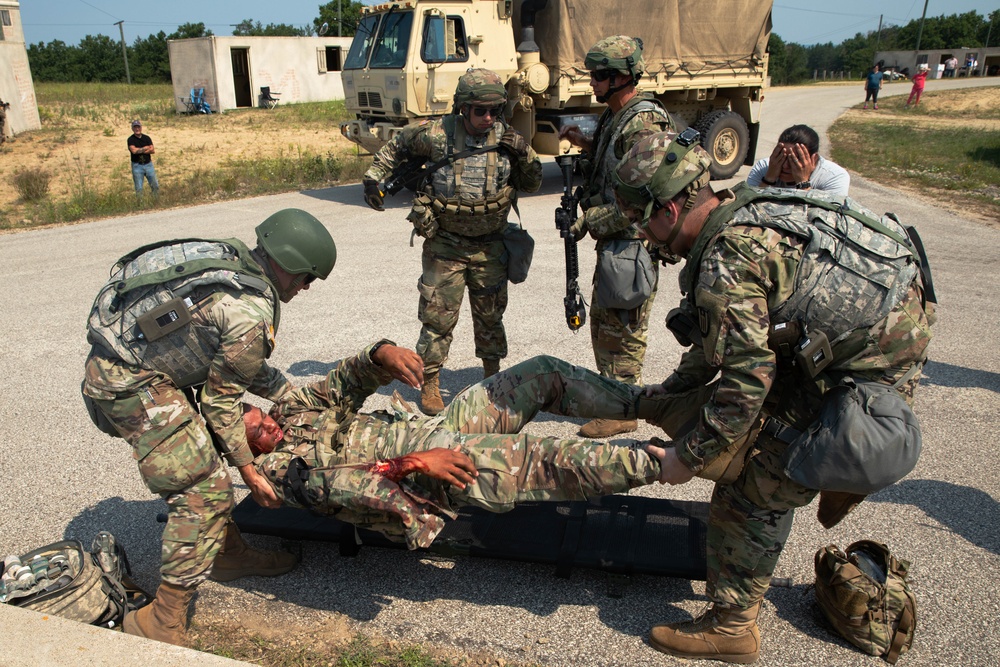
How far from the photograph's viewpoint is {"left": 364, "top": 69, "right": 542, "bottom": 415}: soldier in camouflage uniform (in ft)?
14.6

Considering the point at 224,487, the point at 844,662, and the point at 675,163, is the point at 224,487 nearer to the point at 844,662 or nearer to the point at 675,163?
the point at 675,163

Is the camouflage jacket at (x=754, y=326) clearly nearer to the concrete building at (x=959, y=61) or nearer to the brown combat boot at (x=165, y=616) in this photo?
the brown combat boot at (x=165, y=616)

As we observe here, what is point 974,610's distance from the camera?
2844 mm

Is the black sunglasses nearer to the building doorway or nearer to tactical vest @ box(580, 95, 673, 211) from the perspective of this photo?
tactical vest @ box(580, 95, 673, 211)

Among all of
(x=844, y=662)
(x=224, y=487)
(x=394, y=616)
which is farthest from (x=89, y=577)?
(x=844, y=662)

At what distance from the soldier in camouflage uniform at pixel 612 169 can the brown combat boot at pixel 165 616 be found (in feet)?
7.31

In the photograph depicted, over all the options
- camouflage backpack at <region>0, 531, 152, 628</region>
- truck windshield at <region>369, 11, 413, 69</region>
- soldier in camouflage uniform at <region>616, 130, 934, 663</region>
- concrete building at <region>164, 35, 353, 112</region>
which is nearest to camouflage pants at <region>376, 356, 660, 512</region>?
soldier in camouflage uniform at <region>616, 130, 934, 663</region>

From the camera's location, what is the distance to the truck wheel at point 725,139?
12.4 meters

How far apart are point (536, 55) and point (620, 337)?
24.9 ft

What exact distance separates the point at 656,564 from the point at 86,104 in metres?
33.2

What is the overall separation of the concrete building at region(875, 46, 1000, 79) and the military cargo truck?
134 ft

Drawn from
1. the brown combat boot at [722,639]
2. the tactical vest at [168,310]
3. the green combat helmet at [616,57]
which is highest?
the green combat helmet at [616,57]

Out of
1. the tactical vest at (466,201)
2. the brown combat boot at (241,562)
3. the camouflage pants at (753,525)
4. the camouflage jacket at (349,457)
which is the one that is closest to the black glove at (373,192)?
the tactical vest at (466,201)

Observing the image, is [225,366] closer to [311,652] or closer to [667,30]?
[311,652]
